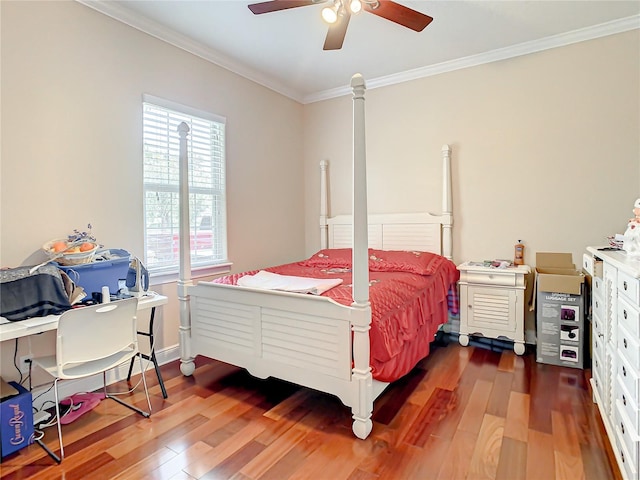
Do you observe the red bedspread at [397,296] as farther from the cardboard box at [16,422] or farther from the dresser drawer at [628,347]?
the cardboard box at [16,422]

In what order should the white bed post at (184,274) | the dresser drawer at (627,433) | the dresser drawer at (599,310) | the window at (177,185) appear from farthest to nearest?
the window at (177,185) → the white bed post at (184,274) → the dresser drawer at (599,310) → the dresser drawer at (627,433)

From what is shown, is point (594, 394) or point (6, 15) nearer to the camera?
point (6, 15)

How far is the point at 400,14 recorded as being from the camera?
2127 mm

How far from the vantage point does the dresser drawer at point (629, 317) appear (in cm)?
147

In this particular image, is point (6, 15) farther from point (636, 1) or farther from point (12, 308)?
point (636, 1)

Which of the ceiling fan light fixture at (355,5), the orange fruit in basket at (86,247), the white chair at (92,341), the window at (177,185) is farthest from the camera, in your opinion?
the window at (177,185)

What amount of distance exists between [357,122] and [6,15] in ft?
7.01

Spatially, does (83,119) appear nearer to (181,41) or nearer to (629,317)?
(181,41)

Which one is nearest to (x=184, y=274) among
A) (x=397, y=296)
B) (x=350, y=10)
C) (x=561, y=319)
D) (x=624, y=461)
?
(x=397, y=296)

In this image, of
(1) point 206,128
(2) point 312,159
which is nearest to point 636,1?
(2) point 312,159

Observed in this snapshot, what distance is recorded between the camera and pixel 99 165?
2.56 metres

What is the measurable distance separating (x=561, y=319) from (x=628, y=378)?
4.59ft

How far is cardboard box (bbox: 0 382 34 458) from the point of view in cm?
181

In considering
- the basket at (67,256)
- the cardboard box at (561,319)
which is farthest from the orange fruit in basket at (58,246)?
the cardboard box at (561,319)
